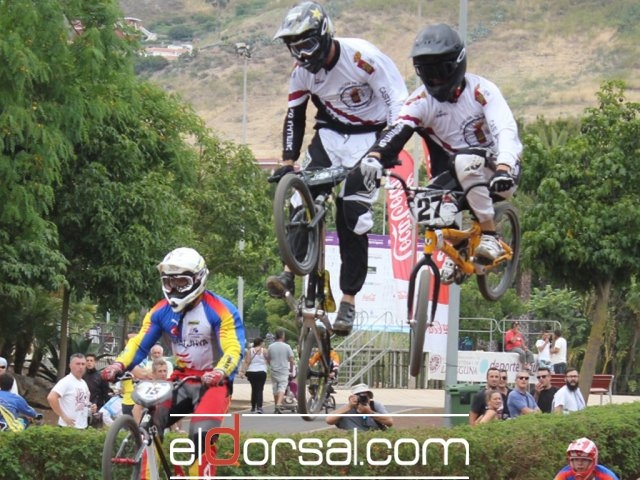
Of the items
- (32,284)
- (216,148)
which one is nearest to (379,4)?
(216,148)

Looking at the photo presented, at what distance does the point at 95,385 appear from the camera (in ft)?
67.6

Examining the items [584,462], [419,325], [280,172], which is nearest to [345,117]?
[280,172]

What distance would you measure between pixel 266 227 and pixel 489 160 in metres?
27.4

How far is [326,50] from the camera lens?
11930mm

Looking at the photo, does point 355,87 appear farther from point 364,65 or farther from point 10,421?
point 10,421

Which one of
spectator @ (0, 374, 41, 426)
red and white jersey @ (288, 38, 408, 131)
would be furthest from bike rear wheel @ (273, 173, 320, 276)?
spectator @ (0, 374, 41, 426)

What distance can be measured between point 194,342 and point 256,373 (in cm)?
1530

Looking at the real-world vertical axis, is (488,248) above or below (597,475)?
above

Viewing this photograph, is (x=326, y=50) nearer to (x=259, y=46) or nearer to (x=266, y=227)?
(x=266, y=227)

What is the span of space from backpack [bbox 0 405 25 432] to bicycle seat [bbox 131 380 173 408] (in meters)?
5.70

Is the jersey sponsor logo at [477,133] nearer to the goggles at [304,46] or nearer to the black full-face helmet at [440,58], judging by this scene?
the black full-face helmet at [440,58]

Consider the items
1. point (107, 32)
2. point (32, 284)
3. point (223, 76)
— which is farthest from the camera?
point (223, 76)

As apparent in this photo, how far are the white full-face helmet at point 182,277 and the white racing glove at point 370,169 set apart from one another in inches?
61.4

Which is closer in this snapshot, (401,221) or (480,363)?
(401,221)
